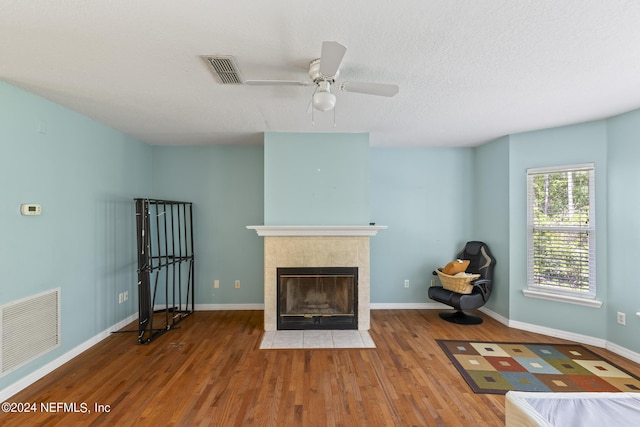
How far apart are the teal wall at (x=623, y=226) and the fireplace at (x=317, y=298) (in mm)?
2723

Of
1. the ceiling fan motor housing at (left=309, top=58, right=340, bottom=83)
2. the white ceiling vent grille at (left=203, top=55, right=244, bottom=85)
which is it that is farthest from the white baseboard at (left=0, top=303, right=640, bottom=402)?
the ceiling fan motor housing at (left=309, top=58, right=340, bottom=83)

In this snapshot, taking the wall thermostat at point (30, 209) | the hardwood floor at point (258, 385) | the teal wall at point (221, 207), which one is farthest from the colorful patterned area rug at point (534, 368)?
the wall thermostat at point (30, 209)

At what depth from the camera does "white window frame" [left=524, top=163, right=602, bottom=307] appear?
10.9 feet

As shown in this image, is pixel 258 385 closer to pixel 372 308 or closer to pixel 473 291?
pixel 372 308

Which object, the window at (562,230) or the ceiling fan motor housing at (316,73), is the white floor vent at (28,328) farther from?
the window at (562,230)

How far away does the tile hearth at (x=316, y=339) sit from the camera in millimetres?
3316

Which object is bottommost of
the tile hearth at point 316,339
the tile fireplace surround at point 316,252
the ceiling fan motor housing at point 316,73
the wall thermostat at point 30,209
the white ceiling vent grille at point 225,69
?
the tile hearth at point 316,339

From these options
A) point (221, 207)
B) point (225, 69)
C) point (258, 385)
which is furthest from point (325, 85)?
point (221, 207)

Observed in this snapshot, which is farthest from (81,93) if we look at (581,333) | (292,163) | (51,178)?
(581,333)

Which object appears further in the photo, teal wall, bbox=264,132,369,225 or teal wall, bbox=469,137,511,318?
teal wall, bbox=469,137,511,318

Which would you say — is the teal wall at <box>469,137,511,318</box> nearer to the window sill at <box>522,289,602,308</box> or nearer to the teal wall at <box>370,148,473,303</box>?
the teal wall at <box>370,148,473,303</box>

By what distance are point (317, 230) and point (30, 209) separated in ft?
8.94

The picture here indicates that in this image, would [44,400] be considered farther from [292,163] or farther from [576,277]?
[576,277]

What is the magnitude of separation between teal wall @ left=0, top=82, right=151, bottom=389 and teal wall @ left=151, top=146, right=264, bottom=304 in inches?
21.6
